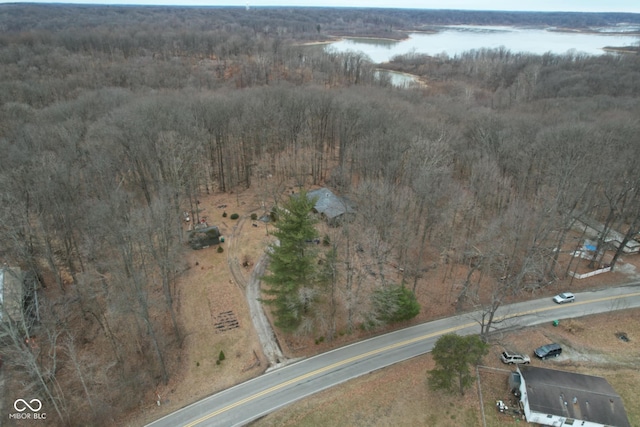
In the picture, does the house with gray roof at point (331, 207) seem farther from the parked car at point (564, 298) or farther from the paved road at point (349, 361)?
the parked car at point (564, 298)

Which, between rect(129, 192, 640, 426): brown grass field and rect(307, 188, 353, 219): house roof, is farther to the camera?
rect(307, 188, 353, 219): house roof

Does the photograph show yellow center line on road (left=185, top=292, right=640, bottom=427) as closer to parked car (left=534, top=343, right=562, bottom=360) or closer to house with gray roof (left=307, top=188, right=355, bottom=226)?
parked car (left=534, top=343, right=562, bottom=360)

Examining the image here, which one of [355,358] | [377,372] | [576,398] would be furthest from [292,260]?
[576,398]

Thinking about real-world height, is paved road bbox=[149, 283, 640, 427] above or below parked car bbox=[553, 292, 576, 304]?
below

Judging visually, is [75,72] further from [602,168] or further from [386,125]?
[602,168]

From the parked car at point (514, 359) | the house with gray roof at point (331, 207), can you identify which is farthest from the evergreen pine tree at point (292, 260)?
the parked car at point (514, 359)

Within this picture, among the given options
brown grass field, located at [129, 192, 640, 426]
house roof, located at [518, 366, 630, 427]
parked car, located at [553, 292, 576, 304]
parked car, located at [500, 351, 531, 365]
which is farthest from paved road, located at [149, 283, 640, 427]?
house roof, located at [518, 366, 630, 427]
